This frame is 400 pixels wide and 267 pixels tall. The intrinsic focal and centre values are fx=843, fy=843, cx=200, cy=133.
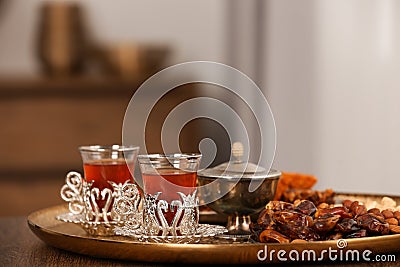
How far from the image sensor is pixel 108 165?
1.46m

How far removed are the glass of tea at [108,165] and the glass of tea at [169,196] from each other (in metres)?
0.17

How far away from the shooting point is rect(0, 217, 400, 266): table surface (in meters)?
1.23

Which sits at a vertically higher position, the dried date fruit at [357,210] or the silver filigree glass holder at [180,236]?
the dried date fruit at [357,210]

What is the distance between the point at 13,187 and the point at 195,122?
81 cm

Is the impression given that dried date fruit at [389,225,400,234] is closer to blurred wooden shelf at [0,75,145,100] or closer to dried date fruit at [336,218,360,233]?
dried date fruit at [336,218,360,233]

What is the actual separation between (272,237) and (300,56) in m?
1.81

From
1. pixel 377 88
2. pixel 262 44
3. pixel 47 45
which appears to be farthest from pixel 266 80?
pixel 47 45

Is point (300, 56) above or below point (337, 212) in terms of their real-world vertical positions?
above

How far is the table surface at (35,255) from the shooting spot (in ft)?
4.03

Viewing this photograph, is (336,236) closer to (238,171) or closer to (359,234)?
(359,234)

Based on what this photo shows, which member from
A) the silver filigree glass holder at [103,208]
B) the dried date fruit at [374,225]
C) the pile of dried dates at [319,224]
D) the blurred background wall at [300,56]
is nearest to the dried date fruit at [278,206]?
the pile of dried dates at [319,224]

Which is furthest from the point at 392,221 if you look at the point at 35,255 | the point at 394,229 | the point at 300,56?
the point at 300,56

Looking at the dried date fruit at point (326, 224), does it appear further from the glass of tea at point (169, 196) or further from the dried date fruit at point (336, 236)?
the glass of tea at point (169, 196)

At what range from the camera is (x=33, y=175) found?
3.53 m
